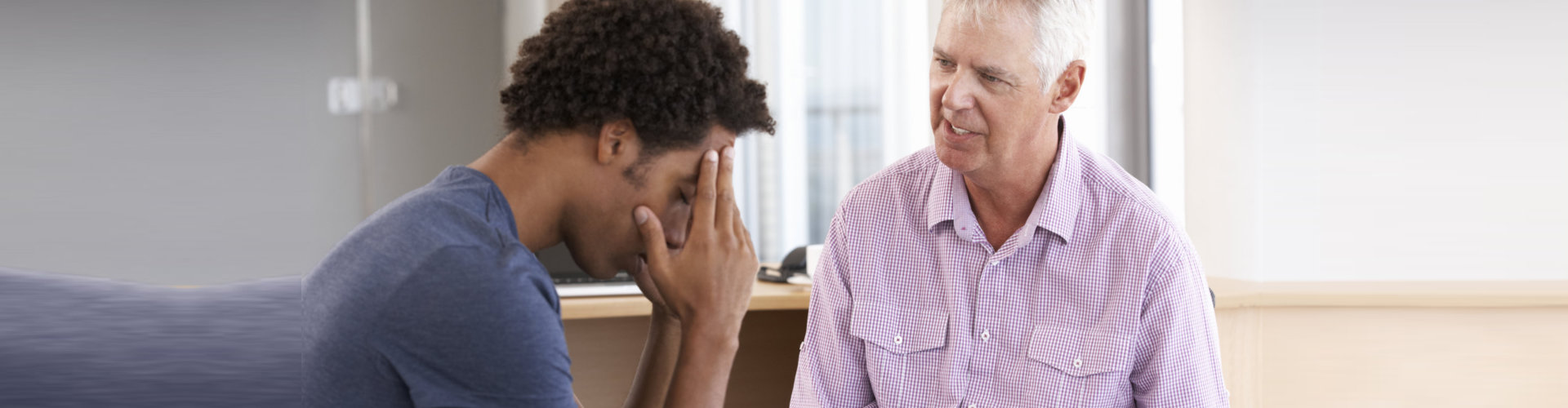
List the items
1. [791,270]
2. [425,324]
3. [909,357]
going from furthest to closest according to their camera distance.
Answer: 1. [791,270]
2. [909,357]
3. [425,324]

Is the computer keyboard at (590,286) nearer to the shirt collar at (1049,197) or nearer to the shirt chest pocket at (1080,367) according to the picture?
the shirt collar at (1049,197)

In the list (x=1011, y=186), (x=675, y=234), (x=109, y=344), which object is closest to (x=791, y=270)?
(x=1011, y=186)

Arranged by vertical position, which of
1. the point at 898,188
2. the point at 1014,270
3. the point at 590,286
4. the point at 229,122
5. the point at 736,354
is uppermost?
the point at 229,122

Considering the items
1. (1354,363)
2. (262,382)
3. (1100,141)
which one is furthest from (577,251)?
(1100,141)

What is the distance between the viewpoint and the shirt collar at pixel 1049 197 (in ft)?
4.28

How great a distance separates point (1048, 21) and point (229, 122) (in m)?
3.04

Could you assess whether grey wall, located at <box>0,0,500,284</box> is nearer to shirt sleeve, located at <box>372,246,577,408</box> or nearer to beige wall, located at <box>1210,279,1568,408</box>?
beige wall, located at <box>1210,279,1568,408</box>

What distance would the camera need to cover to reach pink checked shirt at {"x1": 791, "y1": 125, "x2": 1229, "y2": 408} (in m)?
1.26

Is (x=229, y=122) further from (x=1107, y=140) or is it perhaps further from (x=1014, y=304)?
(x=1014, y=304)

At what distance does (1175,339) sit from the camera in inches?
48.8

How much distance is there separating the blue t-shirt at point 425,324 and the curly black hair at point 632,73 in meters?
0.20

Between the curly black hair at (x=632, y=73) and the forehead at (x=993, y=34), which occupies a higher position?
the forehead at (x=993, y=34)

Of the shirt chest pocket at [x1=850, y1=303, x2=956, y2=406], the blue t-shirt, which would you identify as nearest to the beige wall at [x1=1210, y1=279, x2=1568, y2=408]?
the shirt chest pocket at [x1=850, y1=303, x2=956, y2=406]

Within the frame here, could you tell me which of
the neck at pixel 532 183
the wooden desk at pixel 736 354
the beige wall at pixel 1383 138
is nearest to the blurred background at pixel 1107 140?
the beige wall at pixel 1383 138
